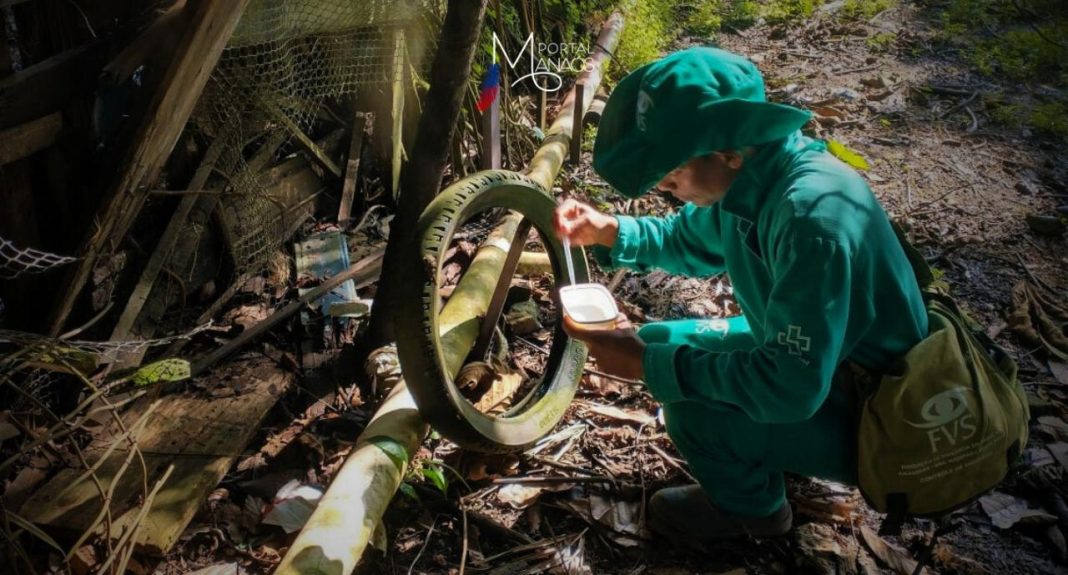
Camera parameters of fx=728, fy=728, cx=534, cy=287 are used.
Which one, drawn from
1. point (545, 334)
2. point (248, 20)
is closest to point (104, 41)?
point (248, 20)

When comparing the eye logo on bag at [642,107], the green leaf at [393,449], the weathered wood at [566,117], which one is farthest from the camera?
the weathered wood at [566,117]

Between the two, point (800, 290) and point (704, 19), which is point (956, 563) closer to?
point (800, 290)

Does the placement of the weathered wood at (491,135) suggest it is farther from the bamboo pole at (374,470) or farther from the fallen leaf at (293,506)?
the fallen leaf at (293,506)

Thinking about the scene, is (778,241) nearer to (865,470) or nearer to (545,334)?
(865,470)

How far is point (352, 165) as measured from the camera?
4840 millimetres

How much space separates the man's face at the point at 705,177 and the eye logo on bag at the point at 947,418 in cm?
93

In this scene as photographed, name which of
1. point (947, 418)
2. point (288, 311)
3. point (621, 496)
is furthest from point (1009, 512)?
point (288, 311)

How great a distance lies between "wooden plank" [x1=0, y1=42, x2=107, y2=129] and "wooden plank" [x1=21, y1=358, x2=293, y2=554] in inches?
54.7

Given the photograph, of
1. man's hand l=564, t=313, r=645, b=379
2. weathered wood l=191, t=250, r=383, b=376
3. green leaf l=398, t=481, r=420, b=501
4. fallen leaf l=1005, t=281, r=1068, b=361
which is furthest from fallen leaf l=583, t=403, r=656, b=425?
fallen leaf l=1005, t=281, r=1068, b=361

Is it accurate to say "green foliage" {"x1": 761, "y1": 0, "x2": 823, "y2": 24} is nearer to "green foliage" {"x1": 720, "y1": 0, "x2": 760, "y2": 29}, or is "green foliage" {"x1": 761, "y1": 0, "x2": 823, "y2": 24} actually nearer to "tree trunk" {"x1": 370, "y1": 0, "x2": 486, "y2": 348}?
"green foliage" {"x1": 720, "y1": 0, "x2": 760, "y2": 29}

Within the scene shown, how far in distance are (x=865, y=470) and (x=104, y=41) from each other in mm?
3377

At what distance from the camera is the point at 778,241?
2.18 m

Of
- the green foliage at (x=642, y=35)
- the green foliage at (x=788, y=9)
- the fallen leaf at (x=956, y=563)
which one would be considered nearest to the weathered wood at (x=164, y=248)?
the fallen leaf at (x=956, y=563)

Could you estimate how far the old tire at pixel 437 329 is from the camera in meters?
2.68
